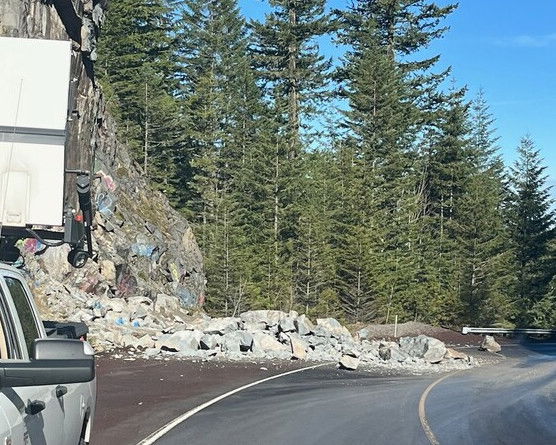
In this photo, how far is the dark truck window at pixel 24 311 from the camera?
477 centimetres

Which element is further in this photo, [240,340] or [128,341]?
[240,340]

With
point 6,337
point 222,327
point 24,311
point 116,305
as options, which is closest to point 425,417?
point 24,311

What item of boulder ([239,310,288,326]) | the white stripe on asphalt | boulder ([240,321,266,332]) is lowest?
the white stripe on asphalt

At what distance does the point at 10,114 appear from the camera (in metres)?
6.88

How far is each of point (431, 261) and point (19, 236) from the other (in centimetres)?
5027

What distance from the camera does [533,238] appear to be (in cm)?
5919

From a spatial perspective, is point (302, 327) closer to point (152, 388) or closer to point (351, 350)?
point (351, 350)

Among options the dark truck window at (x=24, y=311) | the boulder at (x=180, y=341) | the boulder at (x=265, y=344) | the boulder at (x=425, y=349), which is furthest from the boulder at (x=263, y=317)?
the dark truck window at (x=24, y=311)

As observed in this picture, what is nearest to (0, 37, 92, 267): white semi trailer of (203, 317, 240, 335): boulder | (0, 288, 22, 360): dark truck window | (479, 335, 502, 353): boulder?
(0, 288, 22, 360): dark truck window

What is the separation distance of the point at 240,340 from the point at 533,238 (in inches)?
1595

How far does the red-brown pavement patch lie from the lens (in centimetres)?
1172

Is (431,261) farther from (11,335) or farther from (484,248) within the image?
(11,335)

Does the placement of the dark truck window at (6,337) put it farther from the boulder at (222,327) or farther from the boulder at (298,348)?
the boulder at (222,327)

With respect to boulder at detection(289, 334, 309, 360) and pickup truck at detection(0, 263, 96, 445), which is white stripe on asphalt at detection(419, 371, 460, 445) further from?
pickup truck at detection(0, 263, 96, 445)
